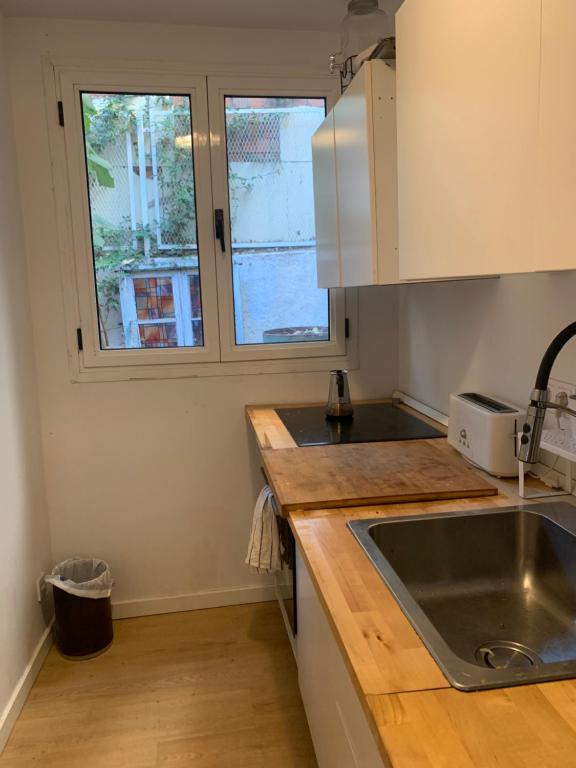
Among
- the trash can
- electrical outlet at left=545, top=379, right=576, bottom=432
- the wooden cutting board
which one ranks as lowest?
the trash can

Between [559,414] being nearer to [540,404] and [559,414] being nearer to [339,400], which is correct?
[540,404]

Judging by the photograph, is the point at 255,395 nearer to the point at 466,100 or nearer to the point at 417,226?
the point at 417,226

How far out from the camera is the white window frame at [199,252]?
2316 millimetres

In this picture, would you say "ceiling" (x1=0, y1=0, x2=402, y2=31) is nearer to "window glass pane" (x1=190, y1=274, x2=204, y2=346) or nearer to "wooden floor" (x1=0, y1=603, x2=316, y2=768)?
→ "window glass pane" (x1=190, y1=274, x2=204, y2=346)

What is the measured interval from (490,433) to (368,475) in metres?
0.34

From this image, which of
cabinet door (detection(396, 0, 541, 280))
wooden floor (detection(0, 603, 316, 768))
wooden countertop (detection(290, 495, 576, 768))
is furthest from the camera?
wooden floor (detection(0, 603, 316, 768))

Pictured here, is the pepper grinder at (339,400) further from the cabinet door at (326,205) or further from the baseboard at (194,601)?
the baseboard at (194,601)

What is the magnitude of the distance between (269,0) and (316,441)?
162 centimetres

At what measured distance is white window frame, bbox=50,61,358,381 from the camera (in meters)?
2.32

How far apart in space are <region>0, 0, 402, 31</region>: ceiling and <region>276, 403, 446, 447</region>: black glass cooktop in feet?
5.09

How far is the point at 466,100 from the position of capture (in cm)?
106

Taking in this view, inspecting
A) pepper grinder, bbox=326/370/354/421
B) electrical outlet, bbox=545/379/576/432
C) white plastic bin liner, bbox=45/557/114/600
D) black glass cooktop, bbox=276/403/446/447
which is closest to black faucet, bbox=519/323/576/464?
electrical outlet, bbox=545/379/576/432

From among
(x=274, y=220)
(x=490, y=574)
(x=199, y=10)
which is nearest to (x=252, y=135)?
(x=274, y=220)

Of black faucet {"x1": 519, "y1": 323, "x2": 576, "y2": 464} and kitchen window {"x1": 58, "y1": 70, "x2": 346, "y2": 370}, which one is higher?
kitchen window {"x1": 58, "y1": 70, "x2": 346, "y2": 370}
